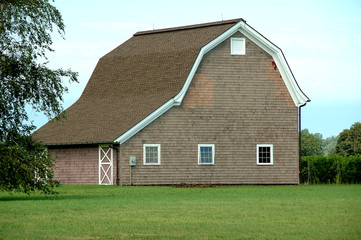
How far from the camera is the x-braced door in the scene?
127 feet

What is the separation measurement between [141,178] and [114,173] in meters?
1.42

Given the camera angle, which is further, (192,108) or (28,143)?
(192,108)

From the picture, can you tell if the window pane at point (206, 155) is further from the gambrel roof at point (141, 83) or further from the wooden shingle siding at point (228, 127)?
the gambrel roof at point (141, 83)

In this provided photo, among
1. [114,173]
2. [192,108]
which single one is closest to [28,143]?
[114,173]

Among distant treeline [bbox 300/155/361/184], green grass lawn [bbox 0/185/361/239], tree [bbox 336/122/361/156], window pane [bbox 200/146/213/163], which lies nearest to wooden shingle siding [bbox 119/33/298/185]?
window pane [bbox 200/146/213/163]

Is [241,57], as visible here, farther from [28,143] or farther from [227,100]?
[28,143]

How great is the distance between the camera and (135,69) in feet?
142

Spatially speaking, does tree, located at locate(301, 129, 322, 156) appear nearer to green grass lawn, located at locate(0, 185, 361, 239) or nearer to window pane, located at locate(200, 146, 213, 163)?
window pane, located at locate(200, 146, 213, 163)

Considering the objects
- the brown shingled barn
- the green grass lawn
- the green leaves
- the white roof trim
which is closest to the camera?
the green grass lawn

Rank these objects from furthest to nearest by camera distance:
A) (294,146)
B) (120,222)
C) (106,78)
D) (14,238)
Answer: (106,78), (294,146), (120,222), (14,238)

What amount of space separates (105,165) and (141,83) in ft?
19.3

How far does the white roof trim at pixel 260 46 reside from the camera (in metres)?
38.2

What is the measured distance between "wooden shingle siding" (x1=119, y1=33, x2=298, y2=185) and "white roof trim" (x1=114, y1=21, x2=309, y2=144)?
290 millimetres

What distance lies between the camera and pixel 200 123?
39.8 m
